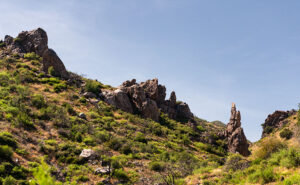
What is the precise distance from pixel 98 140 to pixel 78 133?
8.54 ft

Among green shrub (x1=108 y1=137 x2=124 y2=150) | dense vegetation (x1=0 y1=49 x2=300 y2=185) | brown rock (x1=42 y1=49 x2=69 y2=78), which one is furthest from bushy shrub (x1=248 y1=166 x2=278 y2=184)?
brown rock (x1=42 y1=49 x2=69 y2=78)

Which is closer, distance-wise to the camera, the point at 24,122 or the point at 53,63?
the point at 24,122

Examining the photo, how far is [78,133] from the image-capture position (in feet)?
81.8

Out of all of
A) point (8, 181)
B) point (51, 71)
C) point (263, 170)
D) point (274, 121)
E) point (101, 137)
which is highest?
point (274, 121)

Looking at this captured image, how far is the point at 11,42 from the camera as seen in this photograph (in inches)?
2253

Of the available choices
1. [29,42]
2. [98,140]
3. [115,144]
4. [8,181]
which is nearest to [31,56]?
[29,42]

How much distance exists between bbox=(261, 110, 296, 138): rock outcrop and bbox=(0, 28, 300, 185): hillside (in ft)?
92.7

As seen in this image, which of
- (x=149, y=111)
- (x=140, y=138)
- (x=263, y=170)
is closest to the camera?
(x=263, y=170)

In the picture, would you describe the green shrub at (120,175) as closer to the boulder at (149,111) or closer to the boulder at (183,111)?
the boulder at (149,111)

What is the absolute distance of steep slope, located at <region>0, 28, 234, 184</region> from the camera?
17.5 meters

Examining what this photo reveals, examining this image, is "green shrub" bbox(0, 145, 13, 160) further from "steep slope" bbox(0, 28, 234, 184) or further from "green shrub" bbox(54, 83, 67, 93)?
"green shrub" bbox(54, 83, 67, 93)

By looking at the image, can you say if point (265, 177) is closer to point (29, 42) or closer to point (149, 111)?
point (149, 111)

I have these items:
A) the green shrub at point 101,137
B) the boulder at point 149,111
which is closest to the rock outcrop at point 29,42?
the boulder at point 149,111

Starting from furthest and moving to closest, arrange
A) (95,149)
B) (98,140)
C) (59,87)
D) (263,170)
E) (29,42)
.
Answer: (29,42), (59,87), (98,140), (95,149), (263,170)
